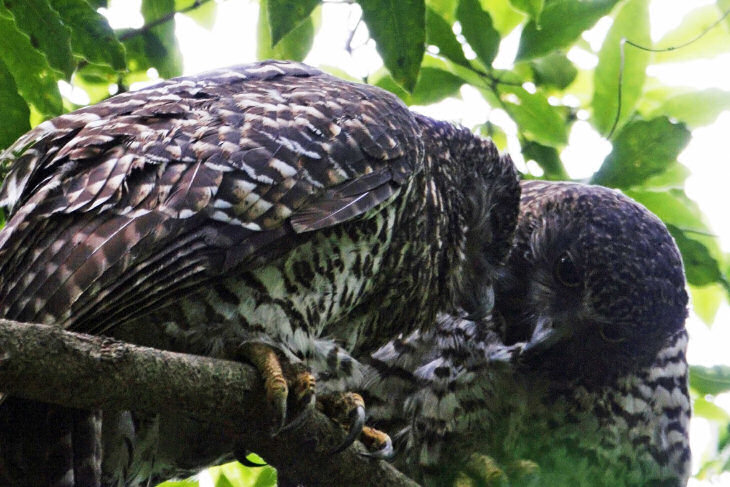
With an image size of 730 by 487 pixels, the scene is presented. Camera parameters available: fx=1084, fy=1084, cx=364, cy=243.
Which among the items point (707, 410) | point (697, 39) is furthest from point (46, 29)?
point (707, 410)

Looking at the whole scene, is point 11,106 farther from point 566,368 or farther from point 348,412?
point 566,368

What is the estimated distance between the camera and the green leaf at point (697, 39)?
13.9 ft

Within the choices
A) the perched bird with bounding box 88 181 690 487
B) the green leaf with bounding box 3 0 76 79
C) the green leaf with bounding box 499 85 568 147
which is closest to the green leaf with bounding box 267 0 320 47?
the green leaf with bounding box 3 0 76 79

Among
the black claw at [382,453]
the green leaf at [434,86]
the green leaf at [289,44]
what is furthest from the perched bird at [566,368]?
the green leaf at [289,44]

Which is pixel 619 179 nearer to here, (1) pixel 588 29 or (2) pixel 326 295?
(1) pixel 588 29

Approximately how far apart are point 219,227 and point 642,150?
178 centimetres

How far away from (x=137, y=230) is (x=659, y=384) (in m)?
2.52

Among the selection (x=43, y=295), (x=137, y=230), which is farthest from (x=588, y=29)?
(x=43, y=295)

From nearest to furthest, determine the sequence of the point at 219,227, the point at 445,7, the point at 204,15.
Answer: the point at 219,227
the point at 445,7
the point at 204,15

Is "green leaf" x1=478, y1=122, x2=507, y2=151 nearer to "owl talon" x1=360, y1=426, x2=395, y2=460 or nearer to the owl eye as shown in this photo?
the owl eye

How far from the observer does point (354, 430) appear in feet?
9.80

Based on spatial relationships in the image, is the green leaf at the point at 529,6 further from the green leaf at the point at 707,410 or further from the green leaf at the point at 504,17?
the green leaf at the point at 707,410

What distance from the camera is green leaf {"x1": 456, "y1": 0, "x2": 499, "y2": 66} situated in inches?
148

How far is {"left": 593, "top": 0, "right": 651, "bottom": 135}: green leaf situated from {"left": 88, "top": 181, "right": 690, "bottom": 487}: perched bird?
20.8 inches
